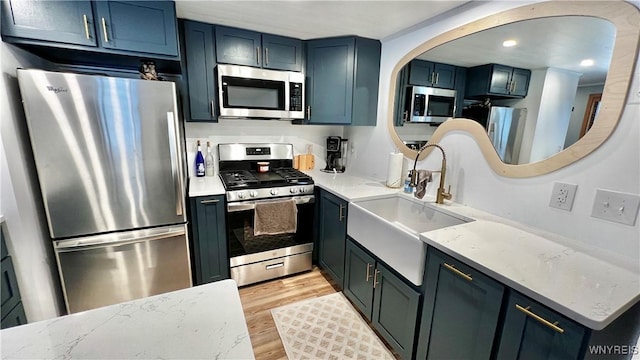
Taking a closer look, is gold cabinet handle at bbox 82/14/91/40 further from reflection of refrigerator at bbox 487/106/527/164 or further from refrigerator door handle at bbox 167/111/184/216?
reflection of refrigerator at bbox 487/106/527/164

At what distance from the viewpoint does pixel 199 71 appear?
2154 mm

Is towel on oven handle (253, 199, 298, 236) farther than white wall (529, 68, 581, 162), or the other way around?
towel on oven handle (253, 199, 298, 236)

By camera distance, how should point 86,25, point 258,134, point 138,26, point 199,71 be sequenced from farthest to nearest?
point 258,134
point 199,71
point 138,26
point 86,25

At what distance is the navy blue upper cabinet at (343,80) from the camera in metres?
2.42

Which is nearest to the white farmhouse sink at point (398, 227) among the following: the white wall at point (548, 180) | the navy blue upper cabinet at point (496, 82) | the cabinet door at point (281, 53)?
the white wall at point (548, 180)

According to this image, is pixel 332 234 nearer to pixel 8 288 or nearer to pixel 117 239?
pixel 117 239

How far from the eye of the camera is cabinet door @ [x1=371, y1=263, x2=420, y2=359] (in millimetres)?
1460

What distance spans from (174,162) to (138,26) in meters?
0.92

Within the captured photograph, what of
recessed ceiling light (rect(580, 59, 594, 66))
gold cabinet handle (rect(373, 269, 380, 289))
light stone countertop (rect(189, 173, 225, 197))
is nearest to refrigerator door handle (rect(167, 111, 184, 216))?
light stone countertop (rect(189, 173, 225, 197))

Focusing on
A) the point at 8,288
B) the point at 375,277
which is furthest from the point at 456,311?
the point at 8,288

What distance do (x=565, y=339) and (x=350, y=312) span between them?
4.76 ft

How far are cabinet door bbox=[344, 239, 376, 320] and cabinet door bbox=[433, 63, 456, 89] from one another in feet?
4.54

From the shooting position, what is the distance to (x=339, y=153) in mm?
2963

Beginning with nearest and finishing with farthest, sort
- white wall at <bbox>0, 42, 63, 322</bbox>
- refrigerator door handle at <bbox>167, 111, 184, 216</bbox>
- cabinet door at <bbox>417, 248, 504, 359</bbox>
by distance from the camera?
cabinet door at <bbox>417, 248, 504, 359</bbox> → white wall at <bbox>0, 42, 63, 322</bbox> → refrigerator door handle at <bbox>167, 111, 184, 216</bbox>
